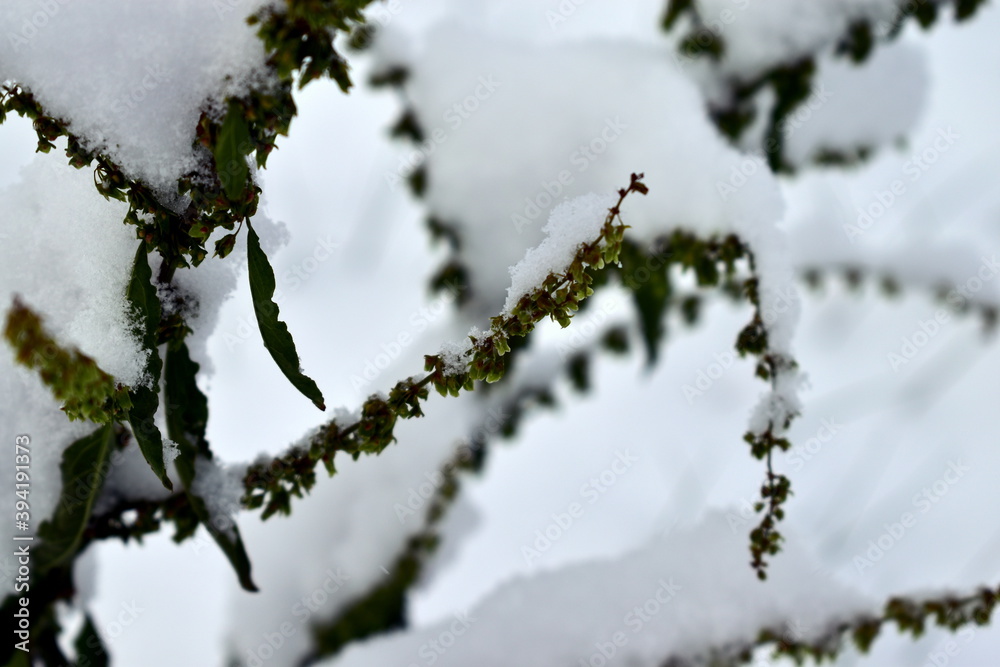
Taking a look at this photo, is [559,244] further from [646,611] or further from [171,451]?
[646,611]

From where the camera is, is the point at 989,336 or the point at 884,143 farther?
the point at 989,336

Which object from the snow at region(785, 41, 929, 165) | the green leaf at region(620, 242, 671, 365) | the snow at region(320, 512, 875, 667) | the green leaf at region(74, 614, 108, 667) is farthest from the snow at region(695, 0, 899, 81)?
the green leaf at region(74, 614, 108, 667)

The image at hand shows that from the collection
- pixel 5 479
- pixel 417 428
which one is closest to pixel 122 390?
pixel 5 479

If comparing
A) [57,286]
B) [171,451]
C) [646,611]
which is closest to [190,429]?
[171,451]

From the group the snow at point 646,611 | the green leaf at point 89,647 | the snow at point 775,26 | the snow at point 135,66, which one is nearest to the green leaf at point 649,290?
the snow at point 646,611

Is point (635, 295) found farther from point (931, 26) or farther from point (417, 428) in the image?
point (931, 26)
